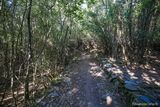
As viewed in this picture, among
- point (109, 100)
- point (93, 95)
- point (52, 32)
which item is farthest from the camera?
point (52, 32)

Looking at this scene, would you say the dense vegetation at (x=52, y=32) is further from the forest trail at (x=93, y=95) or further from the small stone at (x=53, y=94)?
the forest trail at (x=93, y=95)

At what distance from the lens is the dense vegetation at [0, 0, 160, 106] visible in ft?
35.9

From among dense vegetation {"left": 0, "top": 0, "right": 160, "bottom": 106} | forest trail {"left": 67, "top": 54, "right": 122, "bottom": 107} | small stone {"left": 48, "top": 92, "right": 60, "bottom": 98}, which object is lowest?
small stone {"left": 48, "top": 92, "right": 60, "bottom": 98}

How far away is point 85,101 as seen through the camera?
853 cm

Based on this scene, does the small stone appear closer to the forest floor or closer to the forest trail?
the forest floor

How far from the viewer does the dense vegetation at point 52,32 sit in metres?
10.9

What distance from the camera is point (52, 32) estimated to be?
1578 cm

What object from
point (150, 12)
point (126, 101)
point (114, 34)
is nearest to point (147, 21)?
point (150, 12)

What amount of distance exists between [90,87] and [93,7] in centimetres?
1586

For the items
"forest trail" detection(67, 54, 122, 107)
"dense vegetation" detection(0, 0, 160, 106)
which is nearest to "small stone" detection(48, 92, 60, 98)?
"forest trail" detection(67, 54, 122, 107)

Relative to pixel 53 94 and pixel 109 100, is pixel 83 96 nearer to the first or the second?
pixel 109 100

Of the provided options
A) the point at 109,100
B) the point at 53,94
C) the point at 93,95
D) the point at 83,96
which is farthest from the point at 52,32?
the point at 109,100

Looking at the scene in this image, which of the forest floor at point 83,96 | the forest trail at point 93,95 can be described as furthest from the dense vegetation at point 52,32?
the forest trail at point 93,95

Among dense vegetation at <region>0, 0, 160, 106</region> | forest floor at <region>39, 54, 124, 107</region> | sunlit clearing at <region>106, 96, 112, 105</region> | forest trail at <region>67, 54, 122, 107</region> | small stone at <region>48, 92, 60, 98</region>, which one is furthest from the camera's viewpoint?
dense vegetation at <region>0, 0, 160, 106</region>
